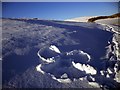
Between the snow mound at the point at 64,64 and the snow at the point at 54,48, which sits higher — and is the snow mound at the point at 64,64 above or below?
below

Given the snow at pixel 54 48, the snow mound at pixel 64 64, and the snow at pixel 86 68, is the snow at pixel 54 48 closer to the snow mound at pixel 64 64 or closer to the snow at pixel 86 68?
the snow mound at pixel 64 64

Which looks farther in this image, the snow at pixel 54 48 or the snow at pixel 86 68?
the snow at pixel 54 48

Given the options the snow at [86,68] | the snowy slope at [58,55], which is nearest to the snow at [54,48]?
the snowy slope at [58,55]

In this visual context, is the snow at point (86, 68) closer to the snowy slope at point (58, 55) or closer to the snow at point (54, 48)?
the snowy slope at point (58, 55)

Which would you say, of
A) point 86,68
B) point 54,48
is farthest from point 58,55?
point 86,68

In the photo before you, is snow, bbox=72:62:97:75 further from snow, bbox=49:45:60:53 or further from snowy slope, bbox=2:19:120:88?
snow, bbox=49:45:60:53

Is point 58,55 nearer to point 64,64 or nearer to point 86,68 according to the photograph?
point 64,64

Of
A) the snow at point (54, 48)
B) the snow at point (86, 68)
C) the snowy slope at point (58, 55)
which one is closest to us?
the snowy slope at point (58, 55)

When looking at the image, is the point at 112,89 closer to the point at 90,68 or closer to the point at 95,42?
the point at 90,68

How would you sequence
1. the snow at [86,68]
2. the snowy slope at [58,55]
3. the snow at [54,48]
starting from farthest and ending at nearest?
the snow at [54,48]
the snow at [86,68]
the snowy slope at [58,55]
